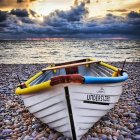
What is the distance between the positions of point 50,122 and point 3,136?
0.93 m

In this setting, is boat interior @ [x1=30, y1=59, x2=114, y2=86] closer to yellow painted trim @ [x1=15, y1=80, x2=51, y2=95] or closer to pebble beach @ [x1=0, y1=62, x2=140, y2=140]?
pebble beach @ [x1=0, y1=62, x2=140, y2=140]

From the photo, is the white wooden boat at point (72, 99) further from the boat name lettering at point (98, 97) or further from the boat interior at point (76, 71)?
the boat interior at point (76, 71)

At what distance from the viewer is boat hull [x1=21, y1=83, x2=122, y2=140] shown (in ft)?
12.2

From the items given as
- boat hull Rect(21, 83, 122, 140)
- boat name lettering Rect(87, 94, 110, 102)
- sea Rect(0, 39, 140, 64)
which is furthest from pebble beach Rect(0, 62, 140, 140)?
sea Rect(0, 39, 140, 64)

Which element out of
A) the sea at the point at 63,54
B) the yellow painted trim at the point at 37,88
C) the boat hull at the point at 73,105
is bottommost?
the sea at the point at 63,54

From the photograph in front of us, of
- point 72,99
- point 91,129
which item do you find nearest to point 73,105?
point 72,99

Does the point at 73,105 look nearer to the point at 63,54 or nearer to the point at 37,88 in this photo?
the point at 37,88

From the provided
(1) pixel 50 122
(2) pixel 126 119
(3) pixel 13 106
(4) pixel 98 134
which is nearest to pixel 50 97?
(1) pixel 50 122

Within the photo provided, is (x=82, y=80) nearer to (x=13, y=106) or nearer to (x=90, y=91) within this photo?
(x=90, y=91)

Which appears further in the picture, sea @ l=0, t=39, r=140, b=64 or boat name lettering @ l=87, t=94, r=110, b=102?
sea @ l=0, t=39, r=140, b=64

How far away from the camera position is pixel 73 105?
12.3 ft

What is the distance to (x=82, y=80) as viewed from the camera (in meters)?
3.60

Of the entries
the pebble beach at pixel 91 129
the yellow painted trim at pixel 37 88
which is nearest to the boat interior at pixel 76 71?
the pebble beach at pixel 91 129

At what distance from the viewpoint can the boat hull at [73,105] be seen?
3719 mm
